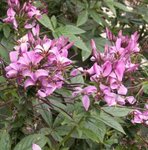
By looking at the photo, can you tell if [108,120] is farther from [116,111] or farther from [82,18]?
[82,18]

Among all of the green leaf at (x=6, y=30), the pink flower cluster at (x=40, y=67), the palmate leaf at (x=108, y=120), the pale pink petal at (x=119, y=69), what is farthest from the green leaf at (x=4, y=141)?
the green leaf at (x=6, y=30)

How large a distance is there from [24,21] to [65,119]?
41 cm

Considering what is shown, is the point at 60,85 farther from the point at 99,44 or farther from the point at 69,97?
the point at 99,44

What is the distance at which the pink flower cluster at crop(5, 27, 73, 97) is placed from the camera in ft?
4.37

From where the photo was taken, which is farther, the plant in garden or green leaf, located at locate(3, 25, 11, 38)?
green leaf, located at locate(3, 25, 11, 38)

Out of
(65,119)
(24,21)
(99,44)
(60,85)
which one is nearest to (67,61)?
(60,85)

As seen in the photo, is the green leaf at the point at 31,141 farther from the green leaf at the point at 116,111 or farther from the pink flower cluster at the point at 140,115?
the pink flower cluster at the point at 140,115

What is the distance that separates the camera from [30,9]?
5.54 ft

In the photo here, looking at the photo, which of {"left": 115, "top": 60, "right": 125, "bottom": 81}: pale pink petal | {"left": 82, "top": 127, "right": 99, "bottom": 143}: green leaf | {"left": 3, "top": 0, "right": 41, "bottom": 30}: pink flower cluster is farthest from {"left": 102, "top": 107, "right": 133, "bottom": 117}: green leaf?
{"left": 3, "top": 0, "right": 41, "bottom": 30}: pink flower cluster

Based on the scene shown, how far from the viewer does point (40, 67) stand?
1343 mm

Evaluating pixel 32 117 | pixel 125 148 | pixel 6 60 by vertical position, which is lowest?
pixel 125 148

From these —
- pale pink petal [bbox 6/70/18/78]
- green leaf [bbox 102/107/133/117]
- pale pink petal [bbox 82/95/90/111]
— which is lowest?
green leaf [bbox 102/107/133/117]

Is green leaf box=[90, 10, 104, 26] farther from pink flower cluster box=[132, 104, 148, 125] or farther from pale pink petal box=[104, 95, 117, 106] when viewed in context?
pale pink petal box=[104, 95, 117, 106]

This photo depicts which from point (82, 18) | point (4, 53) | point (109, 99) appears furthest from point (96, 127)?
point (82, 18)
